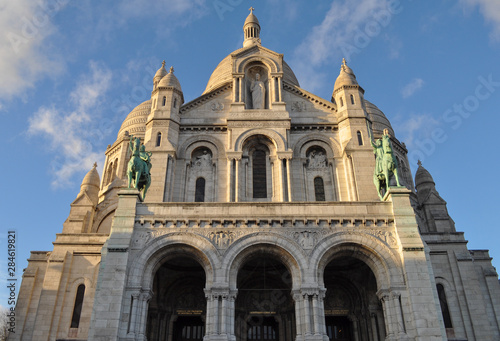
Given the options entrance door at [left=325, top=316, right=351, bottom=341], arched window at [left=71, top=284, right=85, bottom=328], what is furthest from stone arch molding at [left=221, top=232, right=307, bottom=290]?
arched window at [left=71, top=284, right=85, bottom=328]

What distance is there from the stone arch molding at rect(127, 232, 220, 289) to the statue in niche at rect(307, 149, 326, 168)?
1154 centimetres

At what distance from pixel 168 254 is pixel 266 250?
15.3 ft

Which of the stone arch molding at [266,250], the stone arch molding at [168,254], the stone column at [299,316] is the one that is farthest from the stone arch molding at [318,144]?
the stone column at [299,316]

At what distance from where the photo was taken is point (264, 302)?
2512cm

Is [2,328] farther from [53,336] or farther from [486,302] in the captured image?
[486,302]

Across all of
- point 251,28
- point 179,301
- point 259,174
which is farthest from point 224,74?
point 179,301

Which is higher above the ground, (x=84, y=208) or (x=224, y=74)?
(x=224, y=74)

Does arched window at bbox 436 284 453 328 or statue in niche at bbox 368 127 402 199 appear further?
arched window at bbox 436 284 453 328

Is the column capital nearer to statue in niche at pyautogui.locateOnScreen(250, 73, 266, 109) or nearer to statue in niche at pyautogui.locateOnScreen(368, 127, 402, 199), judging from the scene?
statue in niche at pyautogui.locateOnScreen(250, 73, 266, 109)

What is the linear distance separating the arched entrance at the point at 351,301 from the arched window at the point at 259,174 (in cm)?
699

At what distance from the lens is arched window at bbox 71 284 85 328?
25875 millimetres

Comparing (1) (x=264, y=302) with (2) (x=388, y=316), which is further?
(1) (x=264, y=302)

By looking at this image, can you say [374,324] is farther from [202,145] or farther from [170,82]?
[170,82]

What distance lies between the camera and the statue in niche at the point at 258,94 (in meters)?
32.4
